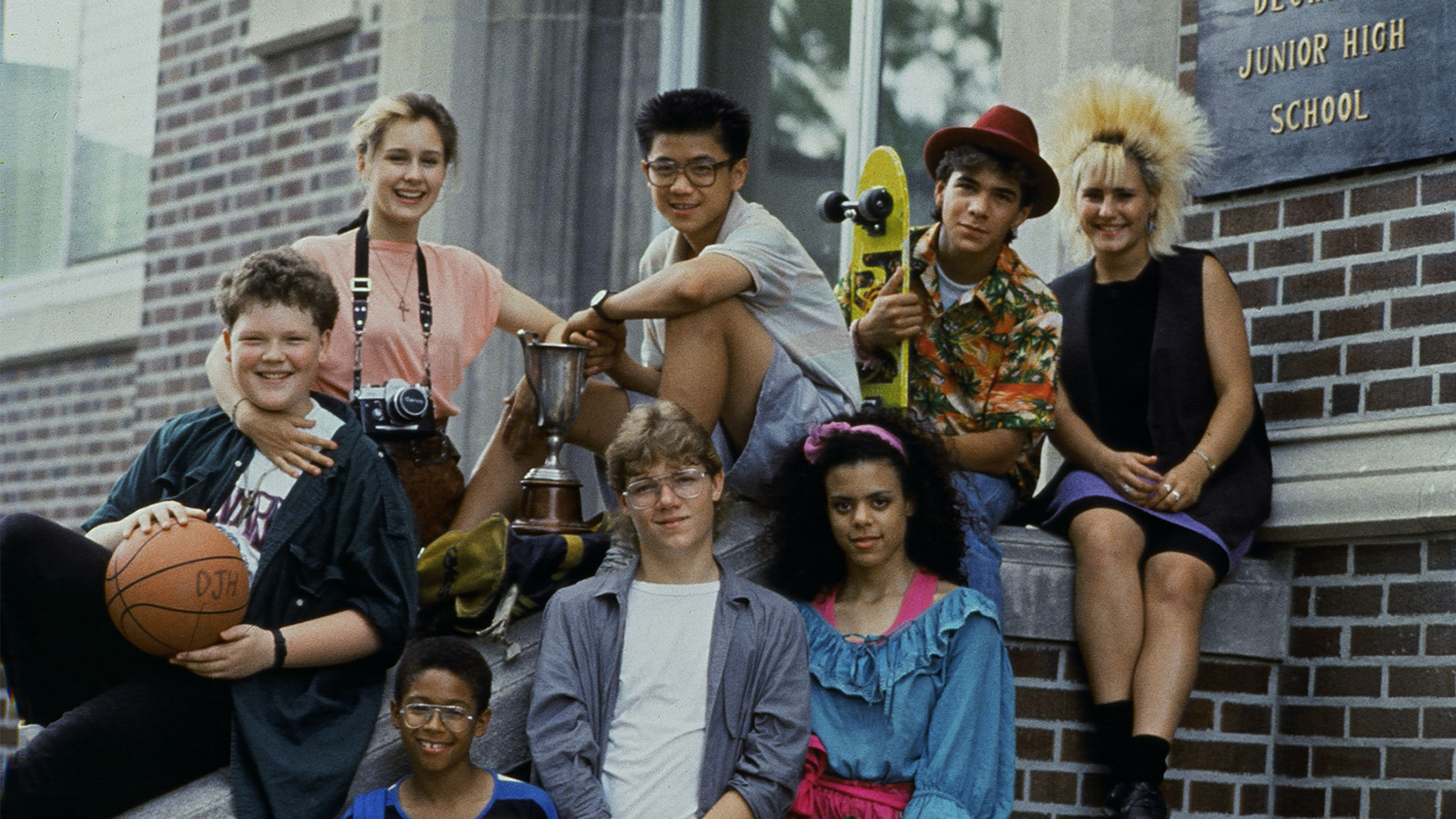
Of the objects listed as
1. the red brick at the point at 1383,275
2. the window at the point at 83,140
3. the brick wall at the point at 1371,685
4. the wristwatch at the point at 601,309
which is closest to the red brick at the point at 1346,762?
the brick wall at the point at 1371,685

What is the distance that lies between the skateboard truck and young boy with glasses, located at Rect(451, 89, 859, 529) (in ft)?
0.72

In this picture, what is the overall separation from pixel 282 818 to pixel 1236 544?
2534 millimetres

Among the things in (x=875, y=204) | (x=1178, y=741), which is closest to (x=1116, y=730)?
(x=1178, y=741)

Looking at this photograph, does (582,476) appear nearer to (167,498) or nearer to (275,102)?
(275,102)

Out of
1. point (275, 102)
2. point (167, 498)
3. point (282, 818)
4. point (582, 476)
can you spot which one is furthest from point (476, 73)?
point (282, 818)

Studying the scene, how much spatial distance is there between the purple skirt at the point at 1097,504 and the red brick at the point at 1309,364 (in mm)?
507

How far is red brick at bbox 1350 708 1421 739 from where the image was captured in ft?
16.6

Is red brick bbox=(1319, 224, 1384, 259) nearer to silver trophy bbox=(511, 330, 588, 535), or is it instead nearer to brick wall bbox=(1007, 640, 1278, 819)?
brick wall bbox=(1007, 640, 1278, 819)

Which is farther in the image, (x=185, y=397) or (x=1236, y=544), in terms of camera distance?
(x=185, y=397)

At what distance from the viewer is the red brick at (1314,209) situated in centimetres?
539

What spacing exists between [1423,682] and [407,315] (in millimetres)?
2813

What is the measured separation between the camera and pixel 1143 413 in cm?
534

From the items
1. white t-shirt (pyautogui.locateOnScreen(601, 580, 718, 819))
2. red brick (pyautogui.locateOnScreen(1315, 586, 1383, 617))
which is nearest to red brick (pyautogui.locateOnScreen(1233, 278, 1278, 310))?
red brick (pyautogui.locateOnScreen(1315, 586, 1383, 617))

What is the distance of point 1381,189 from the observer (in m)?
5.29
